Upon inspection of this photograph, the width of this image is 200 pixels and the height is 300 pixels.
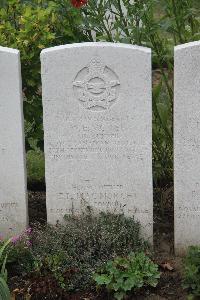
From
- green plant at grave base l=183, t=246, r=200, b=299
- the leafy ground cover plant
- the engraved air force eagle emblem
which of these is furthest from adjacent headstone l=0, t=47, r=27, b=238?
green plant at grave base l=183, t=246, r=200, b=299

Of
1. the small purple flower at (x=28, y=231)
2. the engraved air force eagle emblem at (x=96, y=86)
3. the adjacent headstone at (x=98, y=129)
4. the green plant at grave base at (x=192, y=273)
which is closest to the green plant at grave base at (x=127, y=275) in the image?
the green plant at grave base at (x=192, y=273)

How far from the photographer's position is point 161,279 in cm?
444

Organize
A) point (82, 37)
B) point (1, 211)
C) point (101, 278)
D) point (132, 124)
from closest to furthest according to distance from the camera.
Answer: point (101, 278)
point (132, 124)
point (1, 211)
point (82, 37)

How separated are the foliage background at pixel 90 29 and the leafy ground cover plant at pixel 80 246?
0.97 m

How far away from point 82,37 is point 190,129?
50.6 inches

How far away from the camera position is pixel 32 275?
4.38m

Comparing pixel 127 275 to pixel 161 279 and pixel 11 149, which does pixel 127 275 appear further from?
pixel 11 149

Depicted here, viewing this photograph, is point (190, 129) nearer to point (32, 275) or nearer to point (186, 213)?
point (186, 213)

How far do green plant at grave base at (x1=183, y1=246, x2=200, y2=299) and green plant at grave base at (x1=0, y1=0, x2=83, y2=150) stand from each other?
1.72m

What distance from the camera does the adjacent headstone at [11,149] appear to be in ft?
14.8

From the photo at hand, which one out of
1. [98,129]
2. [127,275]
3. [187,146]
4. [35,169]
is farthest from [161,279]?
[35,169]

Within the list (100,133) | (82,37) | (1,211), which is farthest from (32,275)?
(82,37)

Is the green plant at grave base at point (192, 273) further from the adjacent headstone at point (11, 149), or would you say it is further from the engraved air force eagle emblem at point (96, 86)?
the adjacent headstone at point (11, 149)

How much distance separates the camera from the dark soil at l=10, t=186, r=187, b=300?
4219mm
